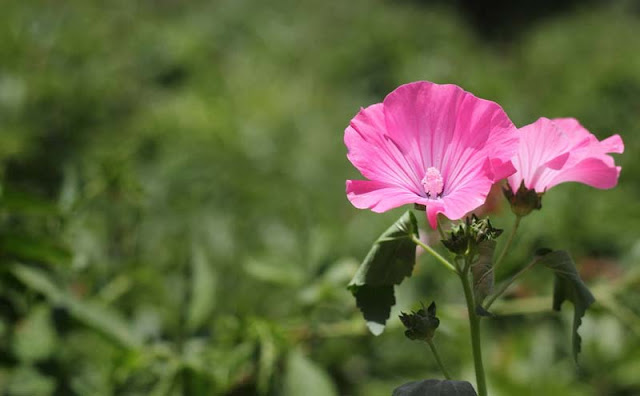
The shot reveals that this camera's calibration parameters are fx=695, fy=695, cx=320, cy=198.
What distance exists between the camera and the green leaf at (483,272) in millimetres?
416

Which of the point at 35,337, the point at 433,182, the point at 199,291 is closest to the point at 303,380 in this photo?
the point at 199,291

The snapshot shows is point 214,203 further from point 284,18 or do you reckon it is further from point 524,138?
point 284,18

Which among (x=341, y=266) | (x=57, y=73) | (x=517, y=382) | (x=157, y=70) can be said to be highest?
(x=157, y=70)

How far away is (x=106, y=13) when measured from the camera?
2248 mm

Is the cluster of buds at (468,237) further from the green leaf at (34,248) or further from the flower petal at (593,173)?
the green leaf at (34,248)

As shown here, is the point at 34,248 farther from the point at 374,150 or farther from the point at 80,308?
the point at 374,150

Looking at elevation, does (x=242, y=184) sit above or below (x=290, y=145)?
below

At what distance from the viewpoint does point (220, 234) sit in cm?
110

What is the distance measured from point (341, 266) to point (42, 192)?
0.66m

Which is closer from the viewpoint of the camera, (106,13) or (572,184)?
(572,184)

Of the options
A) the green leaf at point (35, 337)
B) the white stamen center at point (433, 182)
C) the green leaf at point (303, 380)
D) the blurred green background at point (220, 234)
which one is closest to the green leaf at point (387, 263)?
the white stamen center at point (433, 182)

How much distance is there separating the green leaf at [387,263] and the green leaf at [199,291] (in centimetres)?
42

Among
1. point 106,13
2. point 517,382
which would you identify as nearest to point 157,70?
point 106,13

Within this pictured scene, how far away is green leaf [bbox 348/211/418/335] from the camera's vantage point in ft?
1.45
